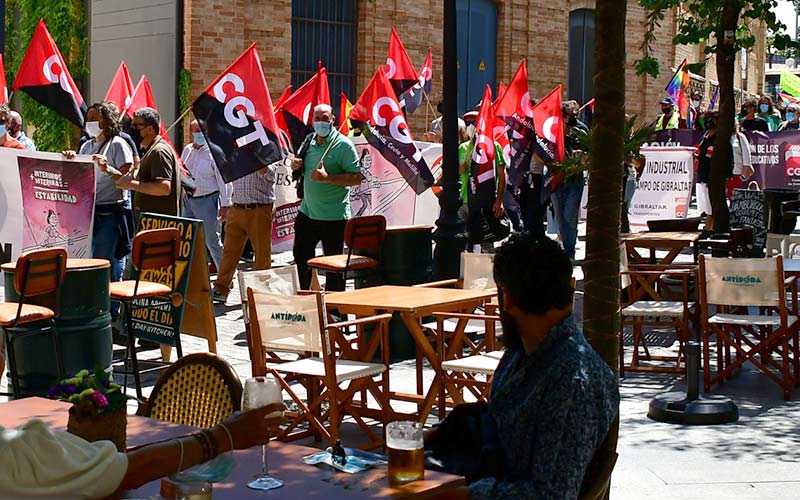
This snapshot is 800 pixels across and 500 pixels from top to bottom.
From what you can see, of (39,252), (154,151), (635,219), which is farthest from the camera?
(635,219)

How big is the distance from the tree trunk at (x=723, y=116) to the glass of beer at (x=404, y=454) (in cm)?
1100

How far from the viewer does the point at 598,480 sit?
3.78 meters

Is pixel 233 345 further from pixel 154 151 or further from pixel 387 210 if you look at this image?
pixel 387 210

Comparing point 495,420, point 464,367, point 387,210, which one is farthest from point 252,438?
point 387,210

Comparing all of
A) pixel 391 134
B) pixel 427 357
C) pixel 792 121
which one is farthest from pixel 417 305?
pixel 792 121

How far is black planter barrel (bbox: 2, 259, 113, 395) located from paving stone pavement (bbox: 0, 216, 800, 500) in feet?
2.81

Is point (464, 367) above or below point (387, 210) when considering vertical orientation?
below

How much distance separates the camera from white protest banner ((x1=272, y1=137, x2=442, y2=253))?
16.9m

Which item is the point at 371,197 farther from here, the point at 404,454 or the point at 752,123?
the point at 404,454

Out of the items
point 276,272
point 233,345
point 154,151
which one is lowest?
point 233,345

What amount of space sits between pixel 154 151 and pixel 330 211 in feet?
6.90

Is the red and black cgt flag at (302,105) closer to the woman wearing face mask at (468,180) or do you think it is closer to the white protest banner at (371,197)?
the white protest banner at (371,197)

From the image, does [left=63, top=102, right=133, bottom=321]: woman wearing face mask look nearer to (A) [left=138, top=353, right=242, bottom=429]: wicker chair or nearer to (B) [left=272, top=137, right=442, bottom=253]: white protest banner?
(B) [left=272, top=137, right=442, bottom=253]: white protest banner

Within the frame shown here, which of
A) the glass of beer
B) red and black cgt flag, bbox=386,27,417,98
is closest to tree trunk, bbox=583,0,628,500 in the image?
the glass of beer
